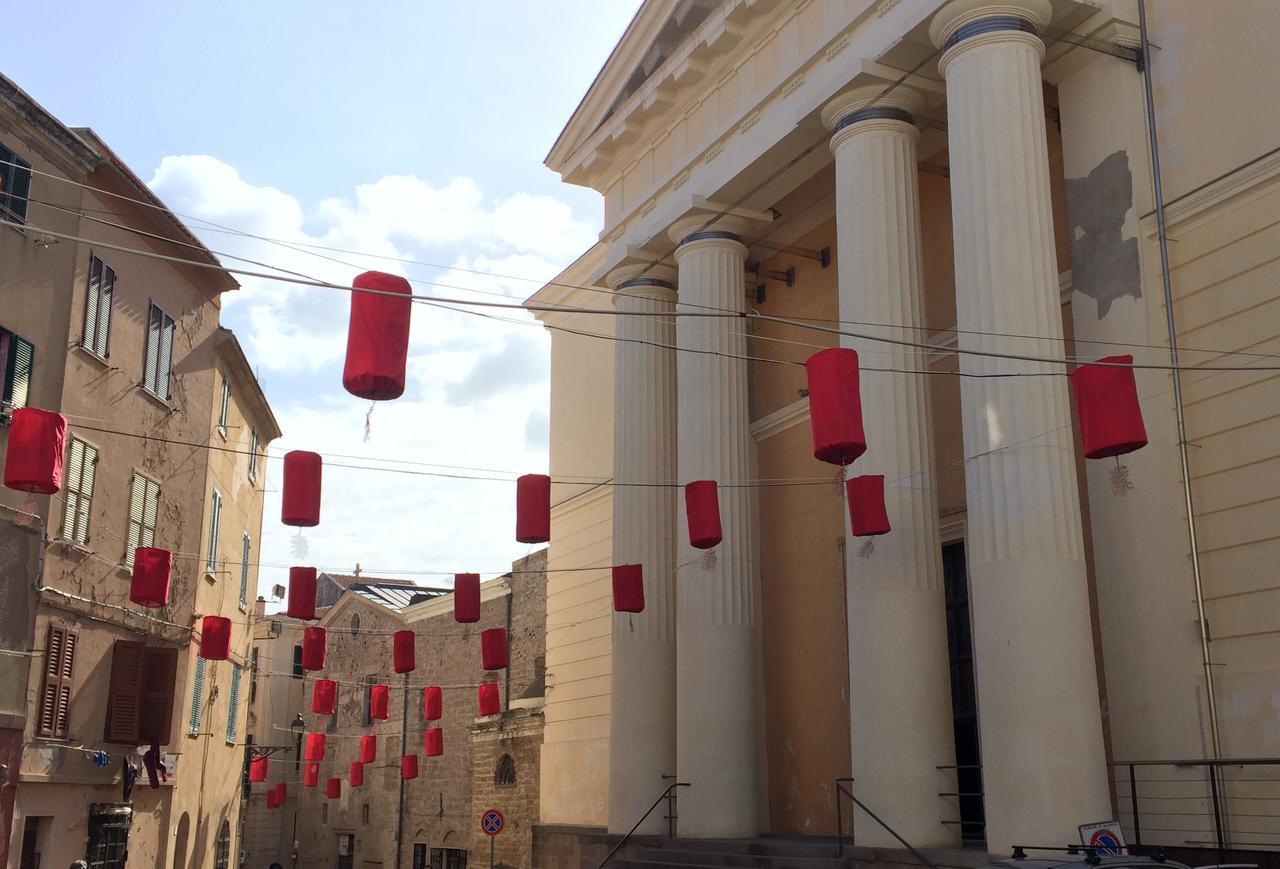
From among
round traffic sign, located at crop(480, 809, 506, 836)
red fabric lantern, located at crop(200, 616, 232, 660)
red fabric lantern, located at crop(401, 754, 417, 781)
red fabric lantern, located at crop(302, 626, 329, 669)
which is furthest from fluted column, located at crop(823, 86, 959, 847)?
red fabric lantern, located at crop(401, 754, 417, 781)

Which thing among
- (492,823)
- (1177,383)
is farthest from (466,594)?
(1177,383)

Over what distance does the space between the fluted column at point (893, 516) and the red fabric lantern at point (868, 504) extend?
37cm

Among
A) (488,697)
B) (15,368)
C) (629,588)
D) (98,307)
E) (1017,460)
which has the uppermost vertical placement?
(98,307)

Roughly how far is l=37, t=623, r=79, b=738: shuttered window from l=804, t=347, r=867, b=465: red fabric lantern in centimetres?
1021

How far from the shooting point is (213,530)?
2198 cm

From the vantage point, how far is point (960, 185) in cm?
1243

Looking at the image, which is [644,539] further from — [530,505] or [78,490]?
[78,490]

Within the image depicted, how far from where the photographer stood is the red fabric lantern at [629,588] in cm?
1691

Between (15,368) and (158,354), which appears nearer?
(15,368)

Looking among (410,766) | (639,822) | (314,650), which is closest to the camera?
(639,822)

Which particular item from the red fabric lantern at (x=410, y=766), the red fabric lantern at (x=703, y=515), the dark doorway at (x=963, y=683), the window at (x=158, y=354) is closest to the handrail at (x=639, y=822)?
the red fabric lantern at (x=703, y=515)

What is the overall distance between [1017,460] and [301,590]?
38.5ft

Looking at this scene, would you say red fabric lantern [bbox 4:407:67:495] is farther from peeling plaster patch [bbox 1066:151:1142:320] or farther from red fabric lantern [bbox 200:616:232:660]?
peeling plaster patch [bbox 1066:151:1142:320]

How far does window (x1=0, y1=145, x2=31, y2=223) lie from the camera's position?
605 inches
